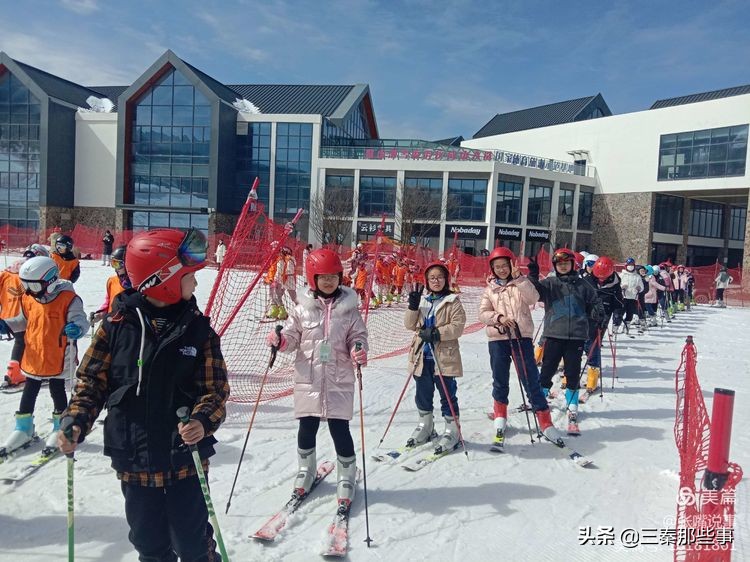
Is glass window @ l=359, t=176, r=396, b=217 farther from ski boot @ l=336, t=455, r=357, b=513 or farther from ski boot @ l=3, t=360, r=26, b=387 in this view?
ski boot @ l=336, t=455, r=357, b=513

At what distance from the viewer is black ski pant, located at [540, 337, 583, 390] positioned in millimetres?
5117

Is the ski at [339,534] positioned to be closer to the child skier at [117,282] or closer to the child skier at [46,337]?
the child skier at [46,337]

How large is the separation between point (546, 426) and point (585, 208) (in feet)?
129

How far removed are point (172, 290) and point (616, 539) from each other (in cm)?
310

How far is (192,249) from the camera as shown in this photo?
88.0 inches

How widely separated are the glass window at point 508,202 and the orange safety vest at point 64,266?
3263cm

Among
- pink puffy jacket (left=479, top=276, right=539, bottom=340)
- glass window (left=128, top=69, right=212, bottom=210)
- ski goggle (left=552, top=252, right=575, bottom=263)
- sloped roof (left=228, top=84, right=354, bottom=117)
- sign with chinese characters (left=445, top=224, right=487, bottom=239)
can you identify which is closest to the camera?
pink puffy jacket (left=479, top=276, right=539, bottom=340)

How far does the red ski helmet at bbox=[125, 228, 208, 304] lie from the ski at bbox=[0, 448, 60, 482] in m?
2.62

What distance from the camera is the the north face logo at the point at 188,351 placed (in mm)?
2201

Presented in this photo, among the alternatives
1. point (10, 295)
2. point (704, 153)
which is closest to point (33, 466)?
point (10, 295)

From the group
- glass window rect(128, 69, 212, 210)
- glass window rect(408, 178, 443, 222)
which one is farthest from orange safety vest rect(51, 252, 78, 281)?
glass window rect(128, 69, 212, 210)

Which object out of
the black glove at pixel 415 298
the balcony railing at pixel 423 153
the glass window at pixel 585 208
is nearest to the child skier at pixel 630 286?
the black glove at pixel 415 298

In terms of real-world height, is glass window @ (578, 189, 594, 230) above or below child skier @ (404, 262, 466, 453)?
above

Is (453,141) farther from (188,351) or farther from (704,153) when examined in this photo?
(188,351)
